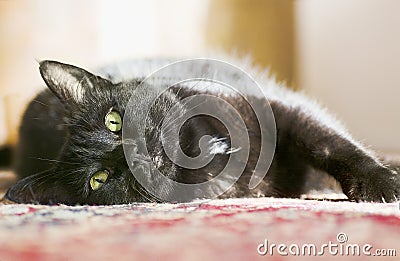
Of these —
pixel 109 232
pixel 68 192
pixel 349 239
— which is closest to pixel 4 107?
pixel 68 192

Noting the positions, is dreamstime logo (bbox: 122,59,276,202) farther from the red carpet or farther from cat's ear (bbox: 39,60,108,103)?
the red carpet

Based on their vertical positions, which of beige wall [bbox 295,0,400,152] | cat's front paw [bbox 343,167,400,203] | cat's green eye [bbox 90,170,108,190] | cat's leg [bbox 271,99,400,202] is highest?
beige wall [bbox 295,0,400,152]

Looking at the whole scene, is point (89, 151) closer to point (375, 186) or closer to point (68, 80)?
point (68, 80)

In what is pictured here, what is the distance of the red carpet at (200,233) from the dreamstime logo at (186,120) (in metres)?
0.23

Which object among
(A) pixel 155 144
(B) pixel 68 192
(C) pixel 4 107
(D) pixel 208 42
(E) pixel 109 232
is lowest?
(E) pixel 109 232

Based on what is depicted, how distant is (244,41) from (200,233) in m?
2.30

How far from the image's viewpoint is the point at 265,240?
722mm

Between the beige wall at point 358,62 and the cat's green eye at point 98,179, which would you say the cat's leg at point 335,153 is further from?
the beige wall at point 358,62

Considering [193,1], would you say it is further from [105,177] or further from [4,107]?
[105,177]

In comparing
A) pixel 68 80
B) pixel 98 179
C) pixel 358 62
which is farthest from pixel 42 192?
pixel 358 62

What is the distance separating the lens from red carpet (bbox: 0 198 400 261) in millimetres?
686

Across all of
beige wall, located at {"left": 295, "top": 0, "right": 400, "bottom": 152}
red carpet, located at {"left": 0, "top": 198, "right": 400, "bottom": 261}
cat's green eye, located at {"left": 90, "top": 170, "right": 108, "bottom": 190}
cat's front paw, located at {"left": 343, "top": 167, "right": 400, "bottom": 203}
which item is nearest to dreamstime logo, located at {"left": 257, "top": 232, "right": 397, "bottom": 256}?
red carpet, located at {"left": 0, "top": 198, "right": 400, "bottom": 261}

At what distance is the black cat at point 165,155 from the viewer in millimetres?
→ 1118

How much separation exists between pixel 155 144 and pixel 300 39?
6.18ft
